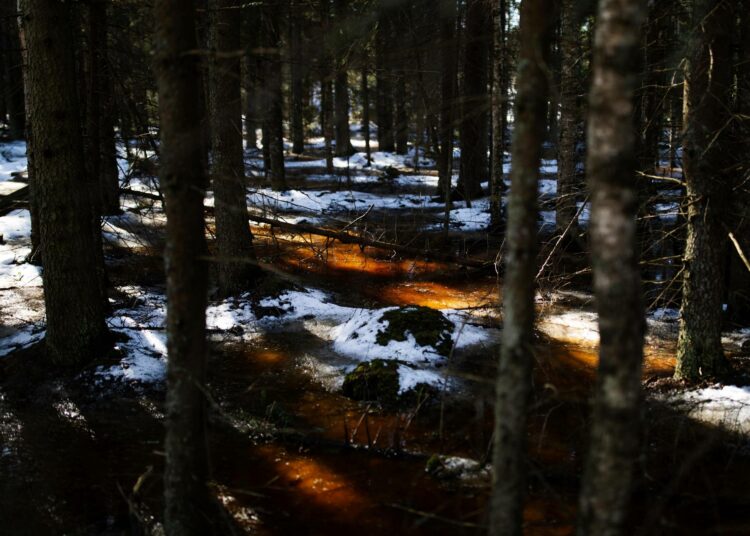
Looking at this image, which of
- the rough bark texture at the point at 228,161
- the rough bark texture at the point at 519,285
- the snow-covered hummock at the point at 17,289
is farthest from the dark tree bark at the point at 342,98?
the snow-covered hummock at the point at 17,289

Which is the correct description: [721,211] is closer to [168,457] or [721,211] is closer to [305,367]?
[305,367]

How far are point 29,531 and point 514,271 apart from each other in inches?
194

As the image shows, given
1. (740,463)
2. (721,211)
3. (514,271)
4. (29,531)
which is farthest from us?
(721,211)

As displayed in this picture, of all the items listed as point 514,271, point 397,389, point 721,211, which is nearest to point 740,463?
point 721,211

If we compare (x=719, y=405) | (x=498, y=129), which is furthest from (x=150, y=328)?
(x=498, y=129)

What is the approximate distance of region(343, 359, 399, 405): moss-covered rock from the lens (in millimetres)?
8180

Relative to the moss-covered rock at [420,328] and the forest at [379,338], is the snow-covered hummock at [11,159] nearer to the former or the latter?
the forest at [379,338]

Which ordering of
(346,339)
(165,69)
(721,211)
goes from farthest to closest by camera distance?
(346,339) < (721,211) < (165,69)

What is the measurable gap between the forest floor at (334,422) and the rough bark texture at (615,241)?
12.7 inches

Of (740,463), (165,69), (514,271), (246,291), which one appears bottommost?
(740,463)

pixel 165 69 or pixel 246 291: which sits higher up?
Result: pixel 165 69

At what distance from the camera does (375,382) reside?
27.4ft

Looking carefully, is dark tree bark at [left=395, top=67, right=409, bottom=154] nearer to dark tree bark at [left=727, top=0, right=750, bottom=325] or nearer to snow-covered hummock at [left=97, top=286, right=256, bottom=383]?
snow-covered hummock at [left=97, top=286, right=256, bottom=383]

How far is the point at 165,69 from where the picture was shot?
414 cm
